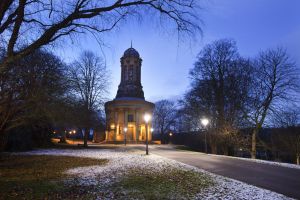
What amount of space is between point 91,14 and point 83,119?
28.3 meters

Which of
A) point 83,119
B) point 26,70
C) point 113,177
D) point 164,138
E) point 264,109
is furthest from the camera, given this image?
point 164,138

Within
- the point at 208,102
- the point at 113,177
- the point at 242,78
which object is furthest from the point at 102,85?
the point at 113,177

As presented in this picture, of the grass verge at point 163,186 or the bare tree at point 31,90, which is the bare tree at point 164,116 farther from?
the grass verge at point 163,186

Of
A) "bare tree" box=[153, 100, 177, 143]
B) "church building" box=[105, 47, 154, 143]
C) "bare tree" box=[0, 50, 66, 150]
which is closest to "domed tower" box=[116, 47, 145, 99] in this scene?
"church building" box=[105, 47, 154, 143]

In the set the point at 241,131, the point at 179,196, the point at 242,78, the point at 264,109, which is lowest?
the point at 179,196

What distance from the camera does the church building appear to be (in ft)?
221

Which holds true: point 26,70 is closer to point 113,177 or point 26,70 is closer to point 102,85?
point 113,177

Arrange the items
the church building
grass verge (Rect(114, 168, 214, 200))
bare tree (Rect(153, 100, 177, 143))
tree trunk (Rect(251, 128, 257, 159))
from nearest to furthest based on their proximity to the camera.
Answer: grass verge (Rect(114, 168, 214, 200)) < tree trunk (Rect(251, 128, 257, 159)) < the church building < bare tree (Rect(153, 100, 177, 143))

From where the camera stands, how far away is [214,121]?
31.7 metres

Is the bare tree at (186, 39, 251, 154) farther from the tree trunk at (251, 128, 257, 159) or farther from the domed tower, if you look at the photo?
the domed tower

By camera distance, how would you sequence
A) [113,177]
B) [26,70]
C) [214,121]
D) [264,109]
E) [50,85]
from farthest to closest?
[214,121] → [264,109] → [50,85] → [26,70] → [113,177]

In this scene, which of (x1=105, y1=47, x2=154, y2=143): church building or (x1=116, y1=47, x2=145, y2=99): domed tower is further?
(x1=116, y1=47, x2=145, y2=99): domed tower

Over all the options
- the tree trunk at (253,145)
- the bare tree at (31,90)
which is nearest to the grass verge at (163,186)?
the bare tree at (31,90)

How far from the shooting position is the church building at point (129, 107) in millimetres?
67250
